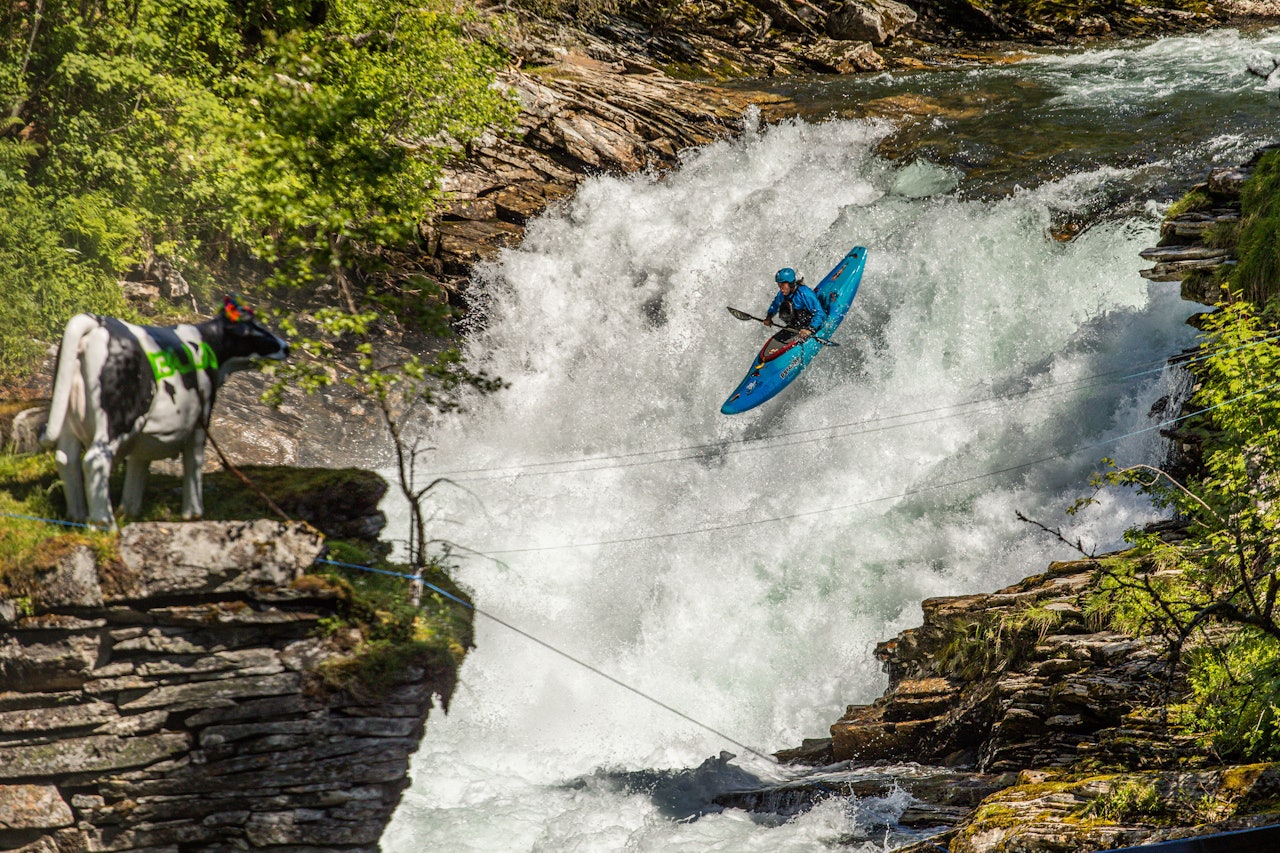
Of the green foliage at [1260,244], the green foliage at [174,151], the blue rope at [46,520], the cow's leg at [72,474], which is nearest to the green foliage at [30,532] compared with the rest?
the blue rope at [46,520]

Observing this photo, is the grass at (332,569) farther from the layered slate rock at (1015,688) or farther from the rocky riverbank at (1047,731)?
the layered slate rock at (1015,688)

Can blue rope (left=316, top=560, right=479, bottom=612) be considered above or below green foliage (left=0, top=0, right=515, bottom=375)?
below

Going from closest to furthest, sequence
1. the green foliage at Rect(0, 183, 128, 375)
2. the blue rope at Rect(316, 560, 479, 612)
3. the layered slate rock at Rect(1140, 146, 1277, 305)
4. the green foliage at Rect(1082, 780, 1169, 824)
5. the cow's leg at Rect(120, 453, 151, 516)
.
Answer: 1. the green foliage at Rect(1082, 780, 1169, 824)
2. the cow's leg at Rect(120, 453, 151, 516)
3. the blue rope at Rect(316, 560, 479, 612)
4. the green foliage at Rect(0, 183, 128, 375)
5. the layered slate rock at Rect(1140, 146, 1277, 305)

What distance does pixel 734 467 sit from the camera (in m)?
12.9

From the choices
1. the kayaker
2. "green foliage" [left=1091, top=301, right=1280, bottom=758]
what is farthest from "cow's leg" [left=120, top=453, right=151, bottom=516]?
the kayaker

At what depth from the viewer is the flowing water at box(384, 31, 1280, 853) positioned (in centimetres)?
980

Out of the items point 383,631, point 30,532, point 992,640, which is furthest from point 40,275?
point 992,640

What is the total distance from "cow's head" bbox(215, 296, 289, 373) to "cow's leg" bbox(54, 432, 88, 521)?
0.99 meters

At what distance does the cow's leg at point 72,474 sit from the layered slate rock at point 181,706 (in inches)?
11.2

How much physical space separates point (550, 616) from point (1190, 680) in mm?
6781

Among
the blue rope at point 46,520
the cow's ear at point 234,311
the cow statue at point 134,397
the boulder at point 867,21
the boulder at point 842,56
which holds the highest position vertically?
the boulder at point 867,21

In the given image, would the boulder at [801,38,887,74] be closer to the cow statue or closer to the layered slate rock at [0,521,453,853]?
the cow statue

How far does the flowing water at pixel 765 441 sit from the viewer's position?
386 inches

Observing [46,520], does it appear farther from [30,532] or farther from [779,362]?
[779,362]
